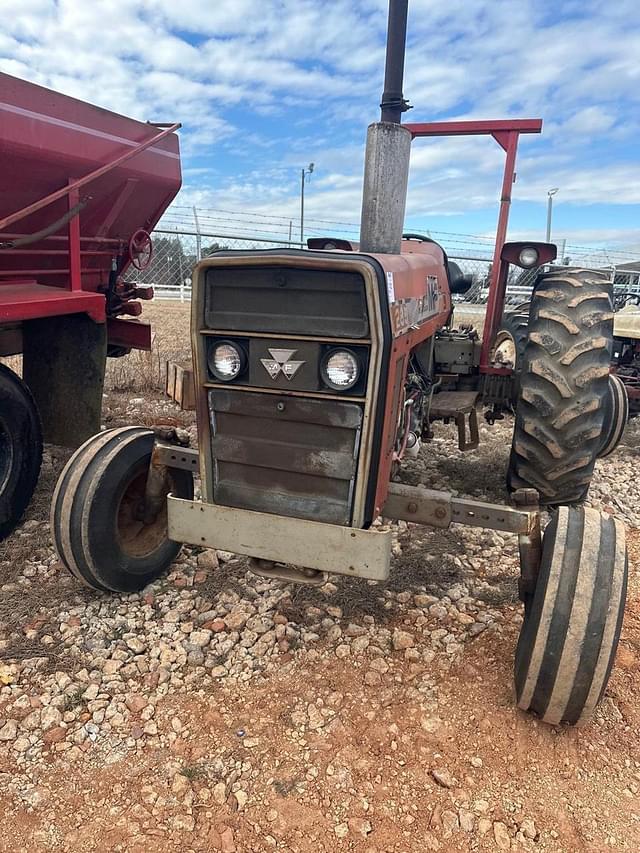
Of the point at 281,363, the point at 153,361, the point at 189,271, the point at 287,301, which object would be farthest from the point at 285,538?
the point at 189,271

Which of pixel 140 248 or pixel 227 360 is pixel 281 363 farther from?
pixel 140 248

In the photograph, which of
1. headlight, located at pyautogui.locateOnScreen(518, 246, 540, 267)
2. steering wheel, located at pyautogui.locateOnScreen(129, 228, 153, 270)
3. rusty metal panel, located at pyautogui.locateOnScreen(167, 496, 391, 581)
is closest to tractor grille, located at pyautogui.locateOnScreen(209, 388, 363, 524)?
rusty metal panel, located at pyautogui.locateOnScreen(167, 496, 391, 581)

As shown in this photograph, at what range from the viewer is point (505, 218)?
14.9 feet

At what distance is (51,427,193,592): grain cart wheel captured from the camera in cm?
302

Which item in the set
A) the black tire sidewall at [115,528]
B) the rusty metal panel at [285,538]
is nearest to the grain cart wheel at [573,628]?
the rusty metal panel at [285,538]

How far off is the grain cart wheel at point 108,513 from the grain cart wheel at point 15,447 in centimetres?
84

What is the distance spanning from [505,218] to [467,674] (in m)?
3.19

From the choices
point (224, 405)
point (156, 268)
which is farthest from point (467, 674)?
point (156, 268)

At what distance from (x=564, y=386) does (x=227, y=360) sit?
2.12 m

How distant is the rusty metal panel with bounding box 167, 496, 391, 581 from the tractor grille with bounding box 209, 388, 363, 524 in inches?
4.9

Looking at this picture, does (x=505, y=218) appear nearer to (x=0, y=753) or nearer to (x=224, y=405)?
(x=224, y=405)

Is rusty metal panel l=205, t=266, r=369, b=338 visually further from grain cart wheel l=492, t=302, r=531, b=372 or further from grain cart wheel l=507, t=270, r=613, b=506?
grain cart wheel l=492, t=302, r=531, b=372

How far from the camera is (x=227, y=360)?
258 cm

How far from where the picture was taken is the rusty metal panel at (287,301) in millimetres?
2350
